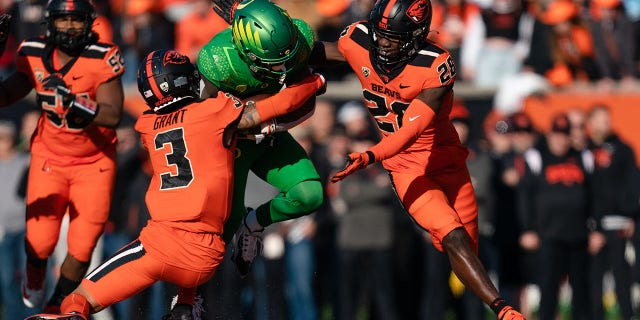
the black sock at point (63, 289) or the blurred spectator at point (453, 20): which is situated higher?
the black sock at point (63, 289)

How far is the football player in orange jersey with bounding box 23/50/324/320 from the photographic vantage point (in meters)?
8.86

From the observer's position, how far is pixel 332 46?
32.5 ft

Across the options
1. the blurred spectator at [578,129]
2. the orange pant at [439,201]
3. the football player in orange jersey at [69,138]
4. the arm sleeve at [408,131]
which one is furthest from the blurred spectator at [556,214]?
the football player in orange jersey at [69,138]

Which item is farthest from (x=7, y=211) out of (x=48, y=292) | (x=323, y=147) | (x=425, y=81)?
(x=425, y=81)

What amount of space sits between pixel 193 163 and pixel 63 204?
5.67ft

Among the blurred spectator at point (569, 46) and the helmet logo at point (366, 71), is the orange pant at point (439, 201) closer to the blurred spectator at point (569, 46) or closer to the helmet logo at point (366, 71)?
the helmet logo at point (366, 71)

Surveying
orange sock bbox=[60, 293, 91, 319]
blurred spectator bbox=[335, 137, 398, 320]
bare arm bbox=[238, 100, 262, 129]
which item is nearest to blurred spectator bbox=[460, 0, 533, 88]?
blurred spectator bbox=[335, 137, 398, 320]

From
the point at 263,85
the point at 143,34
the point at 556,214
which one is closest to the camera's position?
the point at 263,85

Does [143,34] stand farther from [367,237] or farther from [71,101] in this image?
[71,101]

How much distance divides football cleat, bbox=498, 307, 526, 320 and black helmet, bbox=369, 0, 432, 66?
182cm

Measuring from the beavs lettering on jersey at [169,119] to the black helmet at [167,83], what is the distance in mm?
57

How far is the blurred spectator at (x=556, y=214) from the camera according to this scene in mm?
13219

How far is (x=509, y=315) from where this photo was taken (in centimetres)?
908

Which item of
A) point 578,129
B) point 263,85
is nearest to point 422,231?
point 578,129
